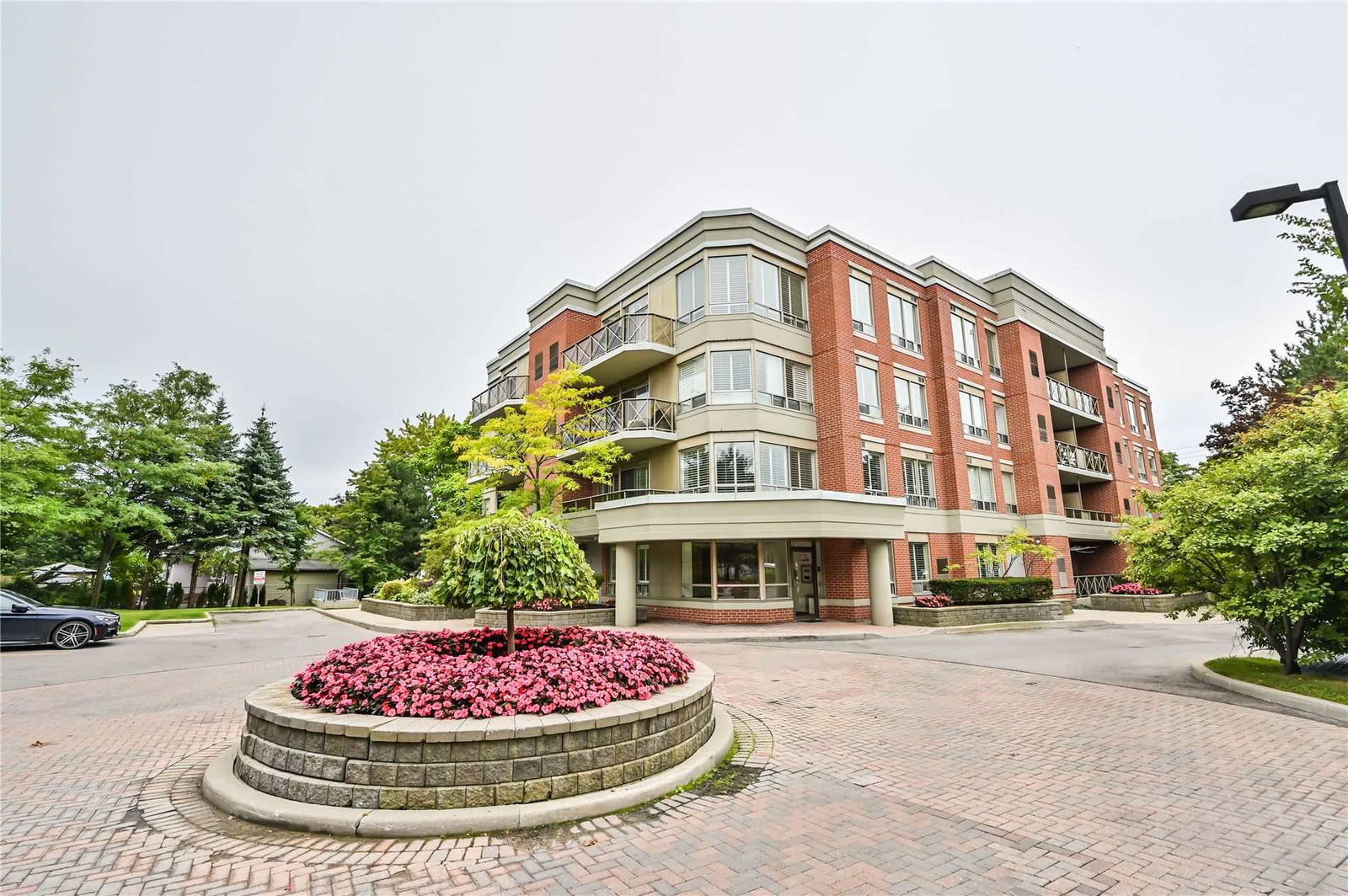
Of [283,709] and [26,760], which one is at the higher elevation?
[283,709]

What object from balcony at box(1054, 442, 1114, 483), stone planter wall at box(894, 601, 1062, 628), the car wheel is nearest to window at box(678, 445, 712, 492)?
stone planter wall at box(894, 601, 1062, 628)

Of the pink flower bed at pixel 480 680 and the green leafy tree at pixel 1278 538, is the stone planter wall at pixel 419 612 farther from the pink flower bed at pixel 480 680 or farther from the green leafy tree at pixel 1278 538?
the green leafy tree at pixel 1278 538

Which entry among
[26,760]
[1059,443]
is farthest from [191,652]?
[1059,443]

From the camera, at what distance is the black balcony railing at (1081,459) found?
3022 cm

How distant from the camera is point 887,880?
11.9 feet

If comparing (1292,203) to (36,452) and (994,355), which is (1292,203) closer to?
(994,355)

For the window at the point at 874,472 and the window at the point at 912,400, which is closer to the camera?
the window at the point at 874,472

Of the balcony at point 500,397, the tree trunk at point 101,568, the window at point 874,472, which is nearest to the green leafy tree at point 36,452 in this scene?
the tree trunk at point 101,568

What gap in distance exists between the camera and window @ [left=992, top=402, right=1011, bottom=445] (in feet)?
89.7

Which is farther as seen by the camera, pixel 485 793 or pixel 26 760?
pixel 26 760

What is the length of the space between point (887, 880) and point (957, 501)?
22695 mm

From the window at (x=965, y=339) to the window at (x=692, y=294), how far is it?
37.7ft

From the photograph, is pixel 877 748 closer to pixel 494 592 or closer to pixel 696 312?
pixel 494 592

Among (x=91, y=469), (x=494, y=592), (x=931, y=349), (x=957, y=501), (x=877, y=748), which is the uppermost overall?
(x=931, y=349)
